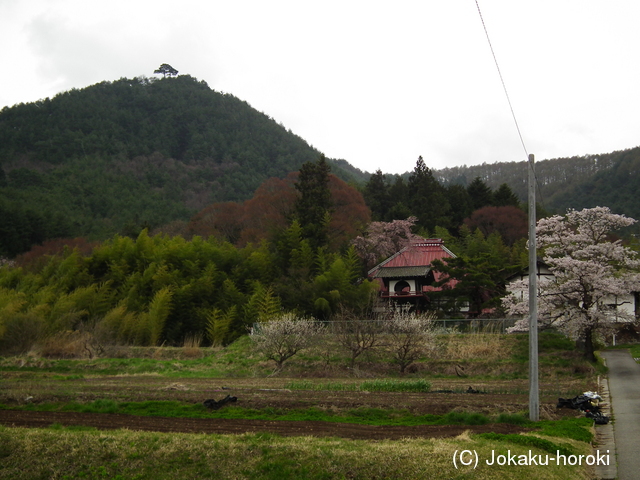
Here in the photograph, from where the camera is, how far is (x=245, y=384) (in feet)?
75.3

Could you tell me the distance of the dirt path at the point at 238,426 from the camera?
491 inches

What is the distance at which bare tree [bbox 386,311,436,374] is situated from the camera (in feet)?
91.1

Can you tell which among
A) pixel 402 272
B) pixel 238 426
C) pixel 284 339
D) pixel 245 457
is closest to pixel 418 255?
pixel 402 272

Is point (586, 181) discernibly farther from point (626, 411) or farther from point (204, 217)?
point (626, 411)

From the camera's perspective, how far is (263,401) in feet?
55.9

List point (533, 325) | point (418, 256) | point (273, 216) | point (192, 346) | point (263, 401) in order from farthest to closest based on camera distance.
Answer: point (273, 216) < point (418, 256) < point (192, 346) < point (263, 401) < point (533, 325)

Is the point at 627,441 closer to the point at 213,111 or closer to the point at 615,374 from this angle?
the point at 615,374

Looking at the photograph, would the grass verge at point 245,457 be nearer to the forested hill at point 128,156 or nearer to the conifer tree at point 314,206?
the conifer tree at point 314,206

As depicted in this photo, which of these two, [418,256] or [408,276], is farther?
[418,256]

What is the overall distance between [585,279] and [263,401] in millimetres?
17171

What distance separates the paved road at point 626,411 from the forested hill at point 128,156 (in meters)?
51.4

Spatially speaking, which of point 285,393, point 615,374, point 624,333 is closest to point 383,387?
point 285,393

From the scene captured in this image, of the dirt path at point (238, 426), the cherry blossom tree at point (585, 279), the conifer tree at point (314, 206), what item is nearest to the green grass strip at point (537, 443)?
the dirt path at point (238, 426)

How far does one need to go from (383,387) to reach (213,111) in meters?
105
